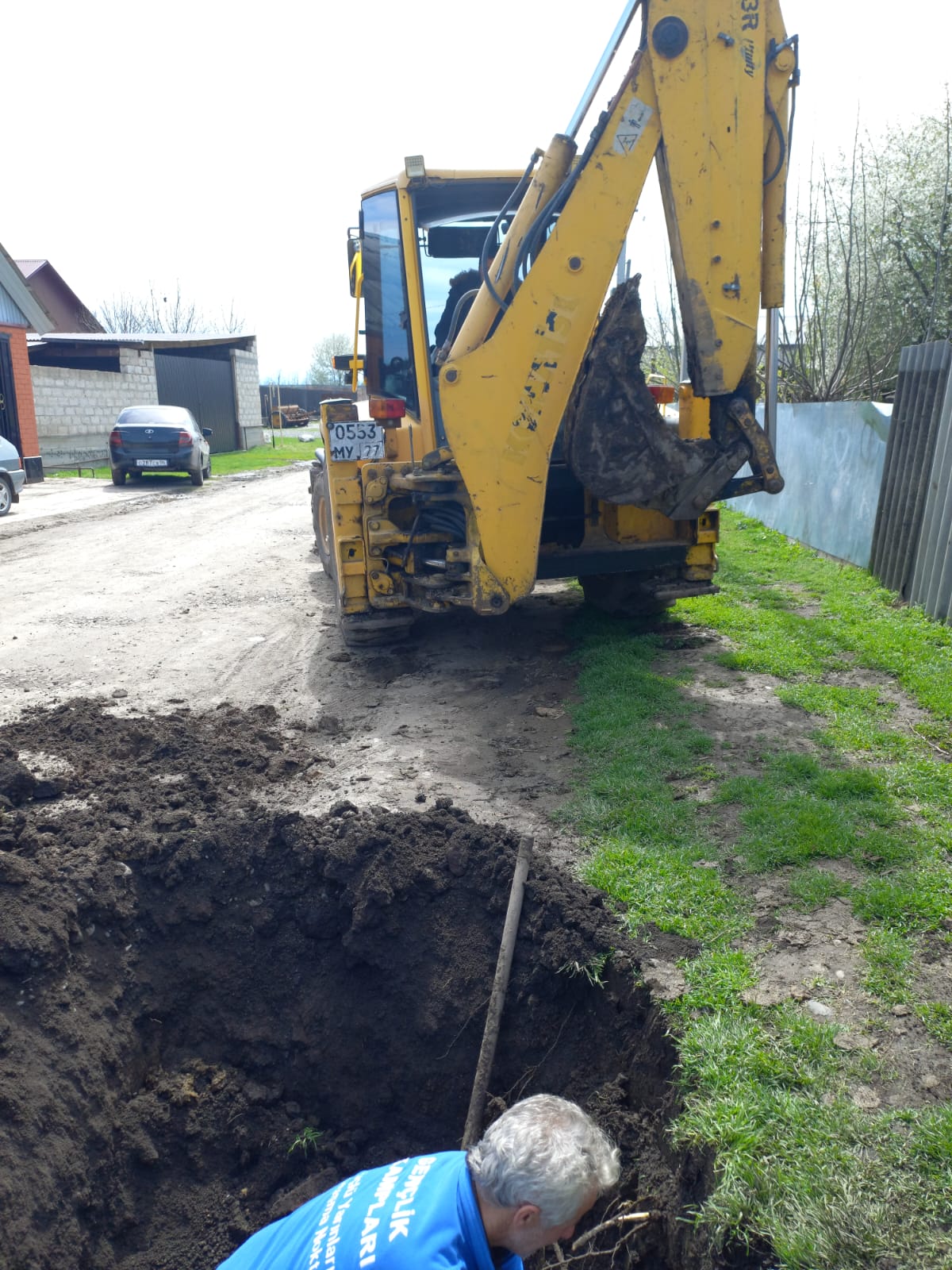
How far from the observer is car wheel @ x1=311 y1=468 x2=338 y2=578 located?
Result: 907 centimetres

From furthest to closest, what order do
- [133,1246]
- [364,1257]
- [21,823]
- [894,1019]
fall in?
[21,823] → [133,1246] → [894,1019] → [364,1257]

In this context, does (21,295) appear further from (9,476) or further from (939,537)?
(939,537)

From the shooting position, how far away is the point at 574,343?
18.9 feet

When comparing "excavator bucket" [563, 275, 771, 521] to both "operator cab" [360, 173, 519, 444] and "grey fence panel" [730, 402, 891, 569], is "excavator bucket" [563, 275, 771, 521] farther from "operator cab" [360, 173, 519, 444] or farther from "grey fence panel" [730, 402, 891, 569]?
"grey fence panel" [730, 402, 891, 569]

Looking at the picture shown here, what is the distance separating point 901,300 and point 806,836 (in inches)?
451

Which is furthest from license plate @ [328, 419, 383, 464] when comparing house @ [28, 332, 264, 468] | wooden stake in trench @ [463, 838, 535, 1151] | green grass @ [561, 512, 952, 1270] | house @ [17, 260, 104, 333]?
house @ [17, 260, 104, 333]

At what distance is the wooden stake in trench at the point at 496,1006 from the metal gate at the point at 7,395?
20.2 metres

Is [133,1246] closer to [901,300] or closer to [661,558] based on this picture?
[661,558]

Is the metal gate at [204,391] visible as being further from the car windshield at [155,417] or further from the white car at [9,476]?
the white car at [9,476]

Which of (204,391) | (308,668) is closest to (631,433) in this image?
(308,668)

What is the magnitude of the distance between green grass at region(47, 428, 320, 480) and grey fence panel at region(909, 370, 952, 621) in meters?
17.4

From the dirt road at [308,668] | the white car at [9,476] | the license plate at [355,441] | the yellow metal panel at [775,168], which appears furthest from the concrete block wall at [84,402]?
the yellow metal panel at [775,168]

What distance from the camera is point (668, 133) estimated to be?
5.49 m

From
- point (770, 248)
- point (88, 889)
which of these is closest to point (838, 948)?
point (88, 889)
